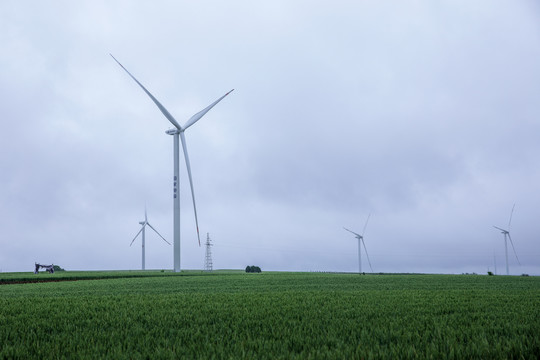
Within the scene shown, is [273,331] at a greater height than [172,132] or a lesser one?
lesser

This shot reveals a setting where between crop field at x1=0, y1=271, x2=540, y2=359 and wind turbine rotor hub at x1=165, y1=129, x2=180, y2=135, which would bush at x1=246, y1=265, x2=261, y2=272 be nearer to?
wind turbine rotor hub at x1=165, y1=129, x2=180, y2=135

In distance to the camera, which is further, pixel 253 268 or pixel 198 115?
pixel 253 268

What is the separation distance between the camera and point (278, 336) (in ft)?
33.1

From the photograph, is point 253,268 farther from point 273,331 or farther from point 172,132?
point 273,331

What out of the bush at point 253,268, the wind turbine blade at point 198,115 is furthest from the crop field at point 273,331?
the bush at point 253,268

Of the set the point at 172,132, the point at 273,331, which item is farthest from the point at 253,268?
the point at 273,331

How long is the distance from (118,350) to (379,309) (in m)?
9.05

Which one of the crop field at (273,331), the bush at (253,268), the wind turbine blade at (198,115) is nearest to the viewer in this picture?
the crop field at (273,331)

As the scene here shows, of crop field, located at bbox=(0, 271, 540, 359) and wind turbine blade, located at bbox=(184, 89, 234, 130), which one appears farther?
wind turbine blade, located at bbox=(184, 89, 234, 130)

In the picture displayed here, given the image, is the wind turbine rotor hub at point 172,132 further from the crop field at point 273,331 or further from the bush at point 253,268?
the crop field at point 273,331

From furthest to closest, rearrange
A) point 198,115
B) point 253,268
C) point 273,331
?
point 253,268, point 198,115, point 273,331


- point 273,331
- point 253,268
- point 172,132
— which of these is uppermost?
point 172,132

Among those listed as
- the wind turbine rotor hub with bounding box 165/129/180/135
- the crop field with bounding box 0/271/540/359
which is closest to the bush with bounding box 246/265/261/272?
the wind turbine rotor hub with bounding box 165/129/180/135

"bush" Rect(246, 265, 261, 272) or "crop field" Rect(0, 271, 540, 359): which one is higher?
"crop field" Rect(0, 271, 540, 359)
